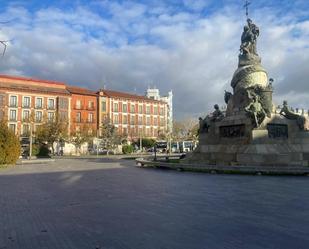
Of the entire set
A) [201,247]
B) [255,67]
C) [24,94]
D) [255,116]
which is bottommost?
[201,247]

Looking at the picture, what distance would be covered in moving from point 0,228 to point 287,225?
19.1 feet

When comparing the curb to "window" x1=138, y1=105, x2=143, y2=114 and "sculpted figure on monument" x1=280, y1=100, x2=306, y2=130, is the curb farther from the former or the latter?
"window" x1=138, y1=105, x2=143, y2=114

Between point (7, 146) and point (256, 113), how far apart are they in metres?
20.2

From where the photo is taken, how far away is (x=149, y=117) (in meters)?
97.7

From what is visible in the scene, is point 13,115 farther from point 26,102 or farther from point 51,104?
point 51,104

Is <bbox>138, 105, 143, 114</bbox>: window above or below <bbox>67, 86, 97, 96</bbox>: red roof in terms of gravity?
below

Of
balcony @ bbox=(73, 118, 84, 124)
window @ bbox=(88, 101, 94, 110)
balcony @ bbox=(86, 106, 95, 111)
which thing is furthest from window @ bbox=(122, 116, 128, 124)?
balcony @ bbox=(73, 118, 84, 124)

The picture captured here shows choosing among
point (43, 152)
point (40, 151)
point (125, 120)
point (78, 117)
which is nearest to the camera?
point (40, 151)

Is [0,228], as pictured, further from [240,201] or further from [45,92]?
[45,92]

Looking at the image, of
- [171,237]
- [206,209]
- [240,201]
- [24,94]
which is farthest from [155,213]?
[24,94]

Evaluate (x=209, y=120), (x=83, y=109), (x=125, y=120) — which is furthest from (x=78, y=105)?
(x=209, y=120)

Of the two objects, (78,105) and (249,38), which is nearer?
(249,38)

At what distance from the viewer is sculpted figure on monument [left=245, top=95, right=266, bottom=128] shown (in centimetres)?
2153

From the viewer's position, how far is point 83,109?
85250mm
